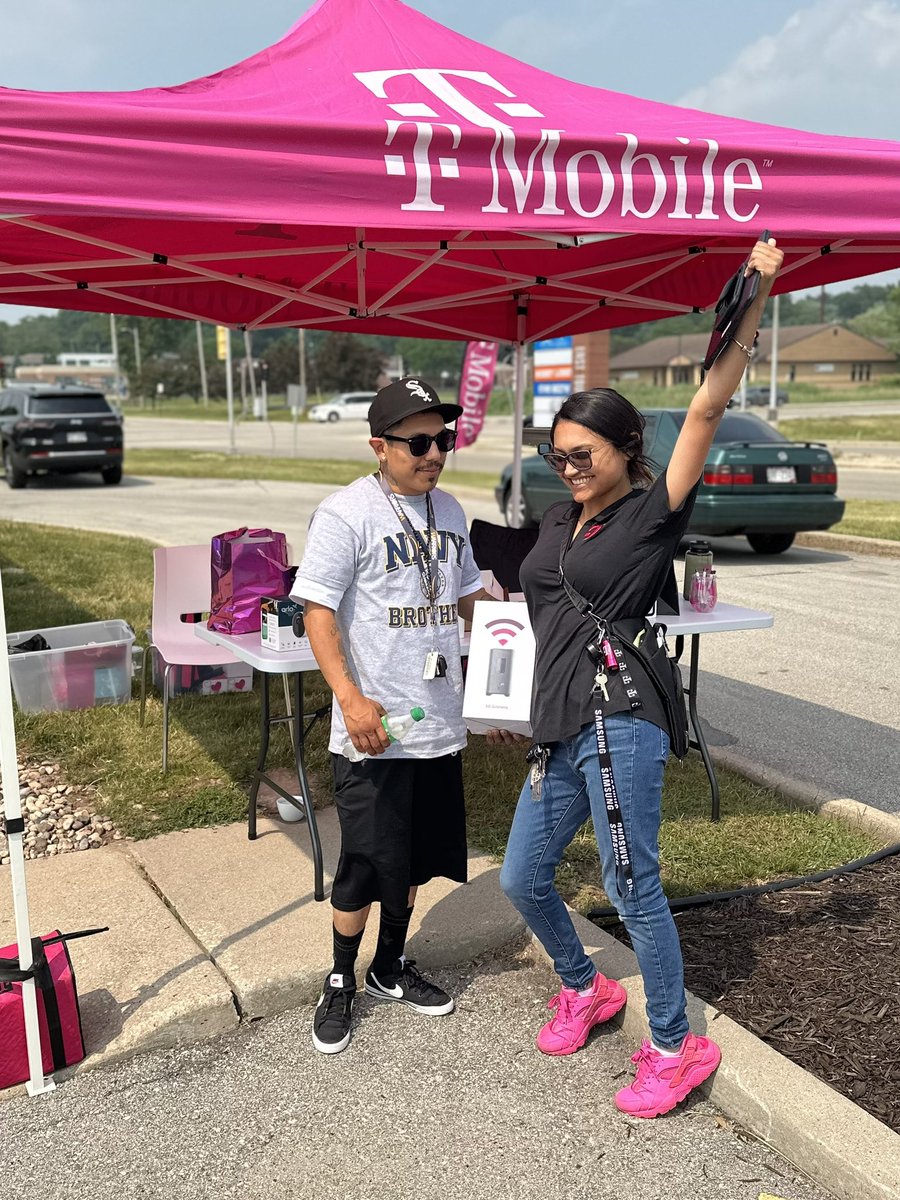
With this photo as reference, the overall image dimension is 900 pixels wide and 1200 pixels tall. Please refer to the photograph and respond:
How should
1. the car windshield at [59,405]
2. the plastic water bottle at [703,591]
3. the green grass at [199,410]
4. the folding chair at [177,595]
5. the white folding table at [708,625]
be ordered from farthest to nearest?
the green grass at [199,410], the car windshield at [59,405], the folding chair at [177,595], the plastic water bottle at [703,591], the white folding table at [708,625]

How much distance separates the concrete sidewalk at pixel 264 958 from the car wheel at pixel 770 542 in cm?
976

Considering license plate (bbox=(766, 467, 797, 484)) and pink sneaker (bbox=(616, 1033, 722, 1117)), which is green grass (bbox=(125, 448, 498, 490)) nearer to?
license plate (bbox=(766, 467, 797, 484))

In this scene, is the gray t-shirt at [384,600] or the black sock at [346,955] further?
the black sock at [346,955]

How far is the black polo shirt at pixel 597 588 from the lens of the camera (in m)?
2.67

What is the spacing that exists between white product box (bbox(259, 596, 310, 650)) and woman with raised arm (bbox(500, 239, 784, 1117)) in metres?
1.44

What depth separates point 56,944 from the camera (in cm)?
321

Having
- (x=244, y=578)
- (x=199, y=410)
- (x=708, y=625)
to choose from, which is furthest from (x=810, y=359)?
(x=244, y=578)

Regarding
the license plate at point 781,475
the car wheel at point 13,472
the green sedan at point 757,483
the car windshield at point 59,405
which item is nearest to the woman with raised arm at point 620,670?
the green sedan at point 757,483

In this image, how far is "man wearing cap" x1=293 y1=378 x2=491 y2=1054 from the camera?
117 inches

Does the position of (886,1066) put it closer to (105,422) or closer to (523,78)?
(523,78)

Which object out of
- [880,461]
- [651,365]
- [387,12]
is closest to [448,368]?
[651,365]

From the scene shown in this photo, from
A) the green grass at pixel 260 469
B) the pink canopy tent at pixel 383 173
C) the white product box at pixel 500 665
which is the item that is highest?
the pink canopy tent at pixel 383 173

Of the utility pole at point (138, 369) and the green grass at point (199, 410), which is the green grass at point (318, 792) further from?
the utility pole at point (138, 369)

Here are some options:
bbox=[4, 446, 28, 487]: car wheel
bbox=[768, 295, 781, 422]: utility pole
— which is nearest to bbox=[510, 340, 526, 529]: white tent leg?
bbox=[4, 446, 28, 487]: car wheel
